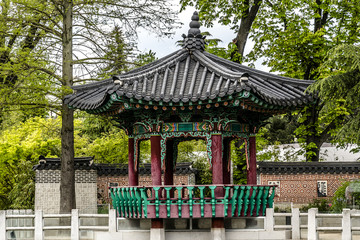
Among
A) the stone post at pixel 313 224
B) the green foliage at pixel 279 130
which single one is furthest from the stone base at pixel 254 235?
the green foliage at pixel 279 130

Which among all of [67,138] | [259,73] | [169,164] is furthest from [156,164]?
[67,138]

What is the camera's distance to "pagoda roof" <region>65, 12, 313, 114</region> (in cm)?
1270

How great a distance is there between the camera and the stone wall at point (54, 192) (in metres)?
24.2

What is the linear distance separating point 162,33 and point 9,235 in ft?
31.8

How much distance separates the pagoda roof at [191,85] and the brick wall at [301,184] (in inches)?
530

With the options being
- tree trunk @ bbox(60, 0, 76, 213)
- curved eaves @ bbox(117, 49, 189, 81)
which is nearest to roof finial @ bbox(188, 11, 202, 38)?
curved eaves @ bbox(117, 49, 189, 81)

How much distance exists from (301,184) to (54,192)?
13056 millimetres

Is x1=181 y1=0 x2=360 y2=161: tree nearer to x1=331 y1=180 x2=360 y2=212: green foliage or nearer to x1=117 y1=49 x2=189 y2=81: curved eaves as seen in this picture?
x1=331 y1=180 x2=360 y2=212: green foliage

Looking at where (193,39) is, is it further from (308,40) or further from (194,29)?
(308,40)

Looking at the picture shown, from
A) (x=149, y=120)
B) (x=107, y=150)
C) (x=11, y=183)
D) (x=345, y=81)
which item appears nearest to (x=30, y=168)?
(x=11, y=183)

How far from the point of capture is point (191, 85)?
44.0 feet

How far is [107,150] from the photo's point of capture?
28.4 meters

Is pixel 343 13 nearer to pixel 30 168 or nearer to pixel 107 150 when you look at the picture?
pixel 107 150

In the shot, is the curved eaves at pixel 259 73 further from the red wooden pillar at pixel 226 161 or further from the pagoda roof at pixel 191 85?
the red wooden pillar at pixel 226 161
